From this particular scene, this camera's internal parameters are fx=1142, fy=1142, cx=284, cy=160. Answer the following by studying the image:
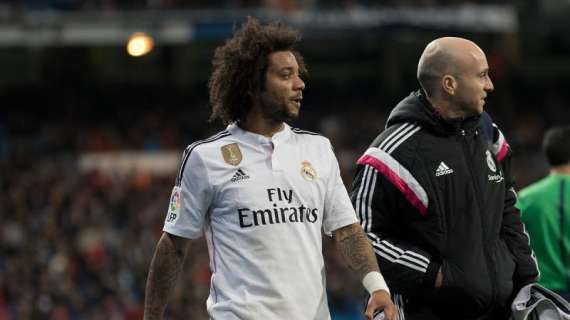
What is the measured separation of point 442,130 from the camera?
521 cm

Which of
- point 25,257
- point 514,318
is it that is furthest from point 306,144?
point 25,257

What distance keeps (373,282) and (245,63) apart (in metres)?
1.04

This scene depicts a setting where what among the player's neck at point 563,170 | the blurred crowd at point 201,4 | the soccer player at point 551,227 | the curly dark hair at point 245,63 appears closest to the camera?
the curly dark hair at point 245,63

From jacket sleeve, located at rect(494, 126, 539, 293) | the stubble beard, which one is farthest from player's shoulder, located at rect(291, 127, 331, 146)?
jacket sleeve, located at rect(494, 126, 539, 293)

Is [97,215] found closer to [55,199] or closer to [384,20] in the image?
[55,199]

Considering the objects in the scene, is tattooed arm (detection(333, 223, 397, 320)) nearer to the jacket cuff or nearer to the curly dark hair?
the jacket cuff

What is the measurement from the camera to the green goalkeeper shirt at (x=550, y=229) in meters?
6.36

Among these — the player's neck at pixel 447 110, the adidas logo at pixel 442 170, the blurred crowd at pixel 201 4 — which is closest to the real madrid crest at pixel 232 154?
the adidas logo at pixel 442 170

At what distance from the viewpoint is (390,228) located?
5172 mm

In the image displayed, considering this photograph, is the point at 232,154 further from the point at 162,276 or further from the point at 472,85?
the point at 472,85

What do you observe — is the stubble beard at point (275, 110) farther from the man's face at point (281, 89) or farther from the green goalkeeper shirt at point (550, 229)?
the green goalkeeper shirt at point (550, 229)

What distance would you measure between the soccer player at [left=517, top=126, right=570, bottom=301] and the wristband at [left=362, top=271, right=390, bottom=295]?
2.14m

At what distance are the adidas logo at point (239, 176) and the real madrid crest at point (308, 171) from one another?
9.1 inches

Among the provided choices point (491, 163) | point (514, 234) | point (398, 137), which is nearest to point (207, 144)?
point (398, 137)
